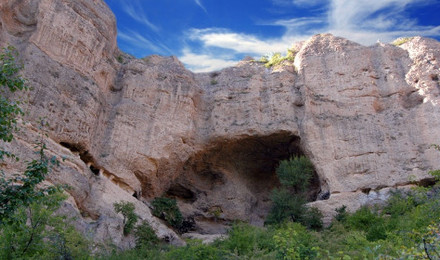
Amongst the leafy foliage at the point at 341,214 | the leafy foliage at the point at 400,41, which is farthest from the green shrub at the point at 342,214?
the leafy foliage at the point at 400,41

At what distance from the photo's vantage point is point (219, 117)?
25.9m

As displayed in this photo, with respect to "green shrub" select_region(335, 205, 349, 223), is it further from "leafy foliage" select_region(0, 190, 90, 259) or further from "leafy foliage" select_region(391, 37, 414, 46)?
"leafy foliage" select_region(0, 190, 90, 259)

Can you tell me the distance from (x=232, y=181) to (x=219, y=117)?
360 centimetres

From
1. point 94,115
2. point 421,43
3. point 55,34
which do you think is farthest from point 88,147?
point 421,43

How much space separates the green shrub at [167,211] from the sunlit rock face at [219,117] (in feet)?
2.83

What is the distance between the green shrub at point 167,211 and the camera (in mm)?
22292

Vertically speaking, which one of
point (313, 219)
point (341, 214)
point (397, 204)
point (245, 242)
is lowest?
point (245, 242)

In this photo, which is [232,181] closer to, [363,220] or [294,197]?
[294,197]

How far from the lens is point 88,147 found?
20.7 metres

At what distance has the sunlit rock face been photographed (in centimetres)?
2061

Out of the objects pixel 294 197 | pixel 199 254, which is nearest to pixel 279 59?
pixel 294 197

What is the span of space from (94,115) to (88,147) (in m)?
1.66

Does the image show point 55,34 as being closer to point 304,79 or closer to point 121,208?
point 121,208

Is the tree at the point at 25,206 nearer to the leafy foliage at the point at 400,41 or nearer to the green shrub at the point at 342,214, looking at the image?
the green shrub at the point at 342,214
